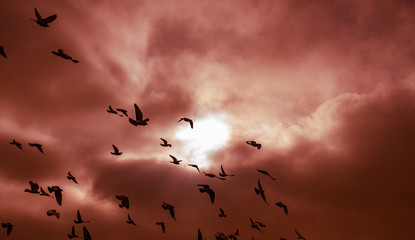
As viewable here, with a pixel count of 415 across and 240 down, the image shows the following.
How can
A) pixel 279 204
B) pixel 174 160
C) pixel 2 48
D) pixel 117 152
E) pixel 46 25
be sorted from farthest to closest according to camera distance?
pixel 279 204, pixel 174 160, pixel 117 152, pixel 2 48, pixel 46 25

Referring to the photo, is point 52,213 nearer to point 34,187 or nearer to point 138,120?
point 34,187

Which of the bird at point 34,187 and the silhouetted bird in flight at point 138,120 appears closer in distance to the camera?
the silhouetted bird in flight at point 138,120

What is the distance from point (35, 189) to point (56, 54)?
471 inches

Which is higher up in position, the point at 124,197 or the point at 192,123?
the point at 192,123

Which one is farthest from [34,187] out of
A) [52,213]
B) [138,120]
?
[138,120]

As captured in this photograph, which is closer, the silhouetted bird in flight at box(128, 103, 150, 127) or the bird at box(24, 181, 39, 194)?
the silhouetted bird in flight at box(128, 103, 150, 127)

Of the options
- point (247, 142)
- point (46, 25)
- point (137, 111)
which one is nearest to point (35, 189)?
point (137, 111)

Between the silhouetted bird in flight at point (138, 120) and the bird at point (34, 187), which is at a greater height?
the silhouetted bird in flight at point (138, 120)

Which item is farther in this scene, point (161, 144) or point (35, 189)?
point (161, 144)

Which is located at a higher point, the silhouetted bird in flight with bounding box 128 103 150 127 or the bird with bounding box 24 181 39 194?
the silhouetted bird in flight with bounding box 128 103 150 127

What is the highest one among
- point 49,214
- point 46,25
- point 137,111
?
point 46,25

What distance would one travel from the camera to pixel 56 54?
87.6 feet

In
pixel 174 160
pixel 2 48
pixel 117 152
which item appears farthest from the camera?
pixel 174 160

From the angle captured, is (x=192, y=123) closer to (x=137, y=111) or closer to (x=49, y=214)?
(x=137, y=111)
